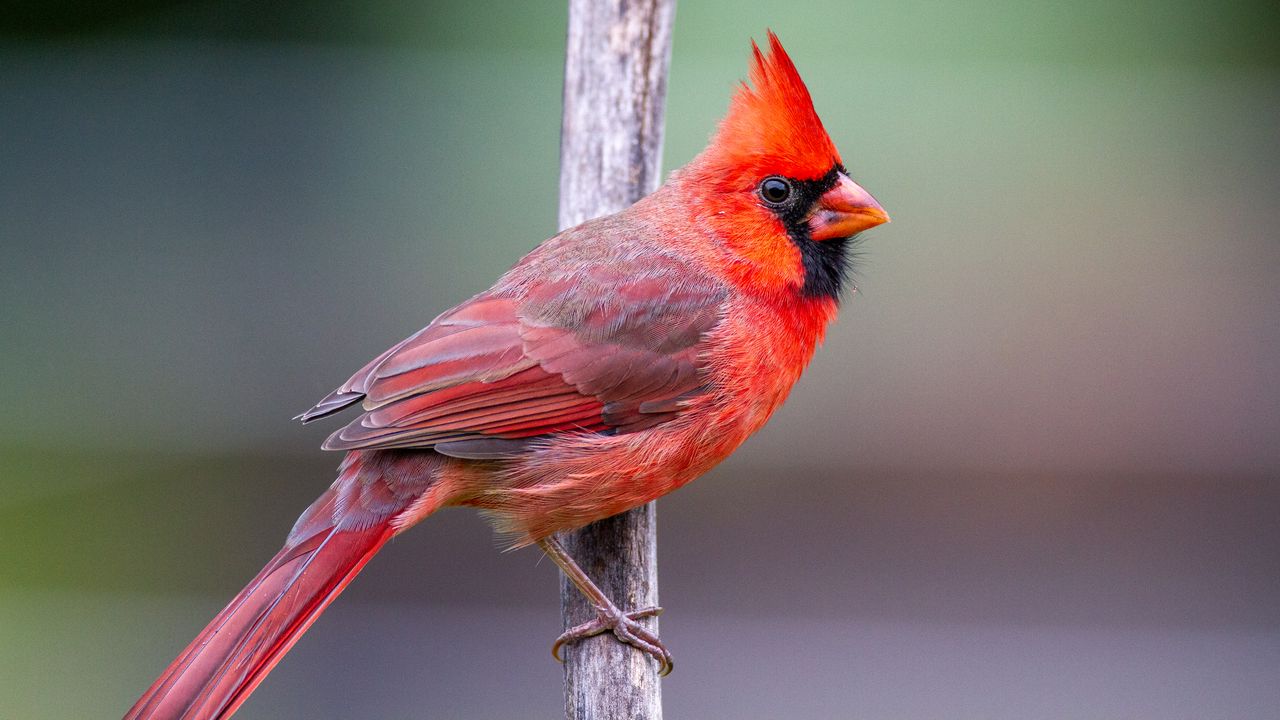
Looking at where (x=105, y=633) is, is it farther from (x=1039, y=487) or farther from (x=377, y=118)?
(x=1039, y=487)

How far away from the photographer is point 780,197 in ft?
8.31

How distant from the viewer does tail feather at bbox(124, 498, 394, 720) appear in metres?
2.05

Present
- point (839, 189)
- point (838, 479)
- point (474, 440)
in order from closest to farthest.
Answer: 1. point (474, 440)
2. point (839, 189)
3. point (838, 479)

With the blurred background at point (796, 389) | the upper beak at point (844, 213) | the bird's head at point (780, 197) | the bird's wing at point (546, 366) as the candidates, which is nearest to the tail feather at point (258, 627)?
the bird's wing at point (546, 366)

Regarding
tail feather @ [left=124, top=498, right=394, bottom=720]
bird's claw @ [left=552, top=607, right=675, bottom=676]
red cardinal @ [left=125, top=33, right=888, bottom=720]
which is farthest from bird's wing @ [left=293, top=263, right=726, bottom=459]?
bird's claw @ [left=552, top=607, right=675, bottom=676]

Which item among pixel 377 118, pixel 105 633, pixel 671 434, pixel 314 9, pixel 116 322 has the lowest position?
pixel 105 633

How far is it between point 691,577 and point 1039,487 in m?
1.26

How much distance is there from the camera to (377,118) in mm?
4781

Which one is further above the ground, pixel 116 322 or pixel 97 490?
pixel 116 322

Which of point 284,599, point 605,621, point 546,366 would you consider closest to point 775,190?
point 546,366

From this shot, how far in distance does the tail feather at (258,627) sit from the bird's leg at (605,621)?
364 mm

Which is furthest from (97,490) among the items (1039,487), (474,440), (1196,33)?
A: (1196,33)

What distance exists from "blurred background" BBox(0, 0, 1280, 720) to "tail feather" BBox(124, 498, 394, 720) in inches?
70.8

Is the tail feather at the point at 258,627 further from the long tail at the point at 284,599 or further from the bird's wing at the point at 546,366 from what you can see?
the bird's wing at the point at 546,366
